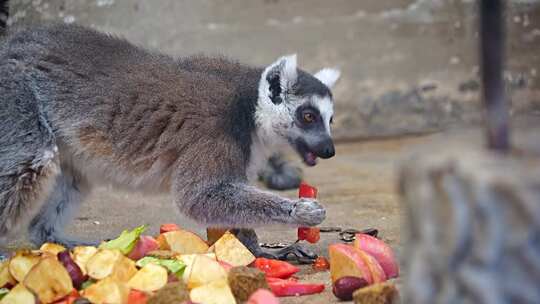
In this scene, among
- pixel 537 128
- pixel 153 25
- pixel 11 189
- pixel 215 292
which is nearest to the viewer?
pixel 537 128

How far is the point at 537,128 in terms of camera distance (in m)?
2.33

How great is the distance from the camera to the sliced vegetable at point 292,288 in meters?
3.69

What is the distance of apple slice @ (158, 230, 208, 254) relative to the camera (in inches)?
165

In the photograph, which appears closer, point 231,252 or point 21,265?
point 21,265

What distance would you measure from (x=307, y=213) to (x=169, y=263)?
97 cm

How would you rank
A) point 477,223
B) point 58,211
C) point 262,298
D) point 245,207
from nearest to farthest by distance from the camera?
point 477,223 < point 262,298 < point 245,207 < point 58,211

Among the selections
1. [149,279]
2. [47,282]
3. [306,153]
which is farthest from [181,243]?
[306,153]

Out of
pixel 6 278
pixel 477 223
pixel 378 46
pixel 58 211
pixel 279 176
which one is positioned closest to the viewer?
pixel 477 223

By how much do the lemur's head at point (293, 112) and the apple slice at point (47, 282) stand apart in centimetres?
175

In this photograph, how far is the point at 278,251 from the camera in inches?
188

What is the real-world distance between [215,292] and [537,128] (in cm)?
150

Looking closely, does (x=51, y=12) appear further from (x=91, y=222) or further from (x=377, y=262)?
(x=377, y=262)

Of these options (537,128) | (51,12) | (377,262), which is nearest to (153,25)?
(51,12)

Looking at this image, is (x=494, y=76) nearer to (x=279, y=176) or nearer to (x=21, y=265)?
(x=21, y=265)
